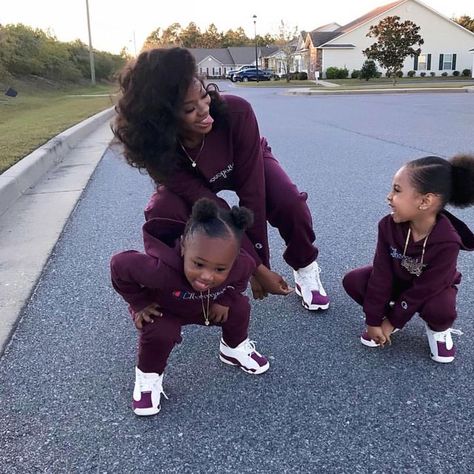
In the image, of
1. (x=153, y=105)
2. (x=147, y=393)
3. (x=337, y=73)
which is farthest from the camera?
(x=337, y=73)

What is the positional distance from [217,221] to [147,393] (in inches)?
27.9

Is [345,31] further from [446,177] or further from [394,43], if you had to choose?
[446,177]

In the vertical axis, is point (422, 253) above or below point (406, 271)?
above

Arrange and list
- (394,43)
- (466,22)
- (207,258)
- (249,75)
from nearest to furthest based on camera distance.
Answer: (207,258)
(394,43)
(249,75)
(466,22)

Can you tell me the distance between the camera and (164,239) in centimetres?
243

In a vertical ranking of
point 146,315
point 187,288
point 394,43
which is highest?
point 394,43

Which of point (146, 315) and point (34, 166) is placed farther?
point (34, 166)

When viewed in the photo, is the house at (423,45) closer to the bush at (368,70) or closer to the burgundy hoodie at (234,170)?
the bush at (368,70)

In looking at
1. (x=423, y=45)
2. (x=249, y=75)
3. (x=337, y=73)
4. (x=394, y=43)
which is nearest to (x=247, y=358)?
(x=394, y=43)

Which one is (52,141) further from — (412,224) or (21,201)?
(412,224)

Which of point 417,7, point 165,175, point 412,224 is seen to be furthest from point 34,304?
point 417,7

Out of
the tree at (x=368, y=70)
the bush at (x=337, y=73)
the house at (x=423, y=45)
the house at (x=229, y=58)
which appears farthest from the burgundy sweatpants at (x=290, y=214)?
the house at (x=229, y=58)

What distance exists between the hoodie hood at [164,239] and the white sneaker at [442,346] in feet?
3.79

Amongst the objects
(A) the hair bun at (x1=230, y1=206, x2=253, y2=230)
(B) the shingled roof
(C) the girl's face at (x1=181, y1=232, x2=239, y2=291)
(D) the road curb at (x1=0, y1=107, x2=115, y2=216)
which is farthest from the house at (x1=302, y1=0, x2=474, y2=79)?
(C) the girl's face at (x1=181, y1=232, x2=239, y2=291)
